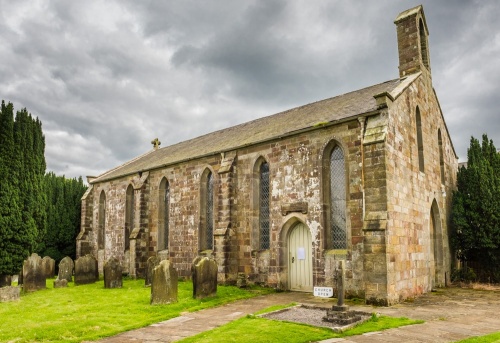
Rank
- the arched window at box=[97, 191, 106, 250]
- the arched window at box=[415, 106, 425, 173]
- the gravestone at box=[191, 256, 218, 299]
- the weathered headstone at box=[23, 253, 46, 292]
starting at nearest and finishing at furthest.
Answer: the gravestone at box=[191, 256, 218, 299] → the arched window at box=[415, 106, 425, 173] → the weathered headstone at box=[23, 253, 46, 292] → the arched window at box=[97, 191, 106, 250]

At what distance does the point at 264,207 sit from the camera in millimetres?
17062

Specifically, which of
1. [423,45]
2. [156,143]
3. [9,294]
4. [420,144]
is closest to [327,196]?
[420,144]

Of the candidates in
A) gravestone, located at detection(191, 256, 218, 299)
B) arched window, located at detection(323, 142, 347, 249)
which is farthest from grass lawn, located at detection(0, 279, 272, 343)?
arched window, located at detection(323, 142, 347, 249)

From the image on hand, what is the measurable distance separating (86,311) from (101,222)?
15896mm

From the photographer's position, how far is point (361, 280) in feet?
42.4

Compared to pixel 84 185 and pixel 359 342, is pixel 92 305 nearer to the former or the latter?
pixel 359 342

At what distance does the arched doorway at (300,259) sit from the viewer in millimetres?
15047

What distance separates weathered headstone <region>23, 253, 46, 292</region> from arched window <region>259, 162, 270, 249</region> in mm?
9515

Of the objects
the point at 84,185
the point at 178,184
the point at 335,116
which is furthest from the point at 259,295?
the point at 84,185

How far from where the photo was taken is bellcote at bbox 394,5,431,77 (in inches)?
671

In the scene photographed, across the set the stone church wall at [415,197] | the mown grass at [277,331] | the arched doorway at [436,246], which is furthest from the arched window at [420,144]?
the mown grass at [277,331]

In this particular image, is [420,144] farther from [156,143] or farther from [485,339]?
[156,143]

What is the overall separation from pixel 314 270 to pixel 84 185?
21329 millimetres

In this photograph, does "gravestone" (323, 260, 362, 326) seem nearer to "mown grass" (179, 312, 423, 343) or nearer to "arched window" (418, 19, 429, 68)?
"mown grass" (179, 312, 423, 343)
